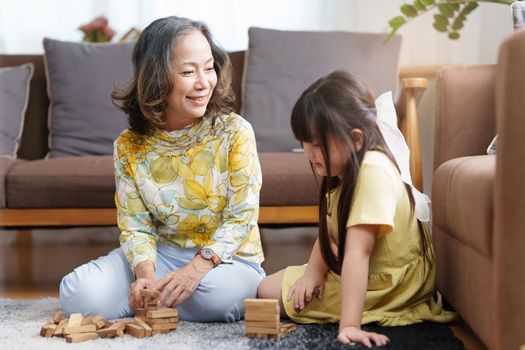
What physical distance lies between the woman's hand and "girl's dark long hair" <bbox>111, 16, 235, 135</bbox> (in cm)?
37

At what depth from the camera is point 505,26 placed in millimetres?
3051

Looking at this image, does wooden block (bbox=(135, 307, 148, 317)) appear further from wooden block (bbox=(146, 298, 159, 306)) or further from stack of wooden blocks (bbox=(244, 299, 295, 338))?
stack of wooden blocks (bbox=(244, 299, 295, 338))

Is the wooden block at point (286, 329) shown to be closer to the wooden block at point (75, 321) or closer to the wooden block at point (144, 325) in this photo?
the wooden block at point (144, 325)

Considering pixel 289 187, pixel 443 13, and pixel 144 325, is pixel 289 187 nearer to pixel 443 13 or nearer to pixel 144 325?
pixel 144 325

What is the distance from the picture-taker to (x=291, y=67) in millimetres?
2740

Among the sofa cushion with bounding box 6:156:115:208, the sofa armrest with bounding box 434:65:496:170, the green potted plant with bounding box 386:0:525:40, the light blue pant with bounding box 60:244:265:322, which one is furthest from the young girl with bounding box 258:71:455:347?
the green potted plant with bounding box 386:0:525:40

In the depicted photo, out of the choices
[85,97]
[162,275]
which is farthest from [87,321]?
[85,97]

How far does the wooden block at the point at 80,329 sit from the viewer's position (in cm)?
155

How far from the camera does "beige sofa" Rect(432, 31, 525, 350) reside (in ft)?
3.85

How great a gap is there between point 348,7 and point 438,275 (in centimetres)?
169

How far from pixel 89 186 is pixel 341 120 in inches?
38.0

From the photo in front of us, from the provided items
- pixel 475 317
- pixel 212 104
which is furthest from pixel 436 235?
pixel 212 104

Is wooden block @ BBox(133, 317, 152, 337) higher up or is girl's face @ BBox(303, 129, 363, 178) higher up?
girl's face @ BBox(303, 129, 363, 178)

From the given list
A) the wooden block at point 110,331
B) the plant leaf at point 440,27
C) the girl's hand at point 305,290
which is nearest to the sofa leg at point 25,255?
the wooden block at point 110,331
